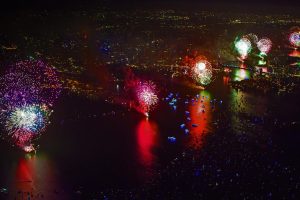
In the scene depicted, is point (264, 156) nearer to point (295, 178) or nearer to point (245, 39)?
point (295, 178)

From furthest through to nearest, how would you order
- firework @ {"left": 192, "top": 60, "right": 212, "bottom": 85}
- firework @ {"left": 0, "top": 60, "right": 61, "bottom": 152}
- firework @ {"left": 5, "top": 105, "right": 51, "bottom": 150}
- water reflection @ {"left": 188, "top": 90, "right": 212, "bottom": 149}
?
firework @ {"left": 192, "top": 60, "right": 212, "bottom": 85} → water reflection @ {"left": 188, "top": 90, "right": 212, "bottom": 149} → firework @ {"left": 0, "top": 60, "right": 61, "bottom": 152} → firework @ {"left": 5, "top": 105, "right": 51, "bottom": 150}

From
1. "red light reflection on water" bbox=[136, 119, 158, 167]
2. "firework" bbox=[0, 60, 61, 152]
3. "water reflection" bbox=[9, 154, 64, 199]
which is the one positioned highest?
"firework" bbox=[0, 60, 61, 152]

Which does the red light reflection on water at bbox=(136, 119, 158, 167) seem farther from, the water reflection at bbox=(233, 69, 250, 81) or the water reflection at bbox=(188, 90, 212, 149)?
the water reflection at bbox=(233, 69, 250, 81)

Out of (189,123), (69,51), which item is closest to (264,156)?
(189,123)

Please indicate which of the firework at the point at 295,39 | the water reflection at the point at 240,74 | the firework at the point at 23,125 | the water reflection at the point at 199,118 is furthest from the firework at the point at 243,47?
the firework at the point at 23,125

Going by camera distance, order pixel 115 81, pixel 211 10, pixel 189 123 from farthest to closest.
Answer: pixel 211 10, pixel 115 81, pixel 189 123

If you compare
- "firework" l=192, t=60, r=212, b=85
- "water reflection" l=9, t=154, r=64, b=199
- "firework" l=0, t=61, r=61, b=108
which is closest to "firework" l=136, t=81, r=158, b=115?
"firework" l=192, t=60, r=212, b=85
